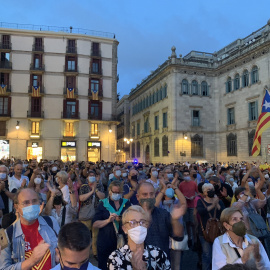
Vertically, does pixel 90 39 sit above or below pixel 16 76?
above

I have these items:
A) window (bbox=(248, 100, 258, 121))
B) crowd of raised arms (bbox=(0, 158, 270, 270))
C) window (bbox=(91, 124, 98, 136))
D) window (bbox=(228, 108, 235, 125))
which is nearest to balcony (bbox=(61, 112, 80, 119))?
window (bbox=(91, 124, 98, 136))

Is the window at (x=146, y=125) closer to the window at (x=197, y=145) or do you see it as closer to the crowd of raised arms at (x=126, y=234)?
the window at (x=197, y=145)

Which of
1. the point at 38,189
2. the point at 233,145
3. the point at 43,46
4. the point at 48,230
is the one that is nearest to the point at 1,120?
the point at 43,46

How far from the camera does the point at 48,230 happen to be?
310 centimetres

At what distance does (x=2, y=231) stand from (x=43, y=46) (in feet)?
118

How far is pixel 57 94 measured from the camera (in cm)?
3506

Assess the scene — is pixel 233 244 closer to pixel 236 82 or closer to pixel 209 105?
pixel 236 82

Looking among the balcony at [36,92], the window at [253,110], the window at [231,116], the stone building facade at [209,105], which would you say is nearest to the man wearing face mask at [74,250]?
the stone building facade at [209,105]

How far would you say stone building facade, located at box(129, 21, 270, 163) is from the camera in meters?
31.0

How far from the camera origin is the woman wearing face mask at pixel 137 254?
100 inches

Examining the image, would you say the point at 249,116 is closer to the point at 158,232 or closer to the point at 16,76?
the point at 16,76

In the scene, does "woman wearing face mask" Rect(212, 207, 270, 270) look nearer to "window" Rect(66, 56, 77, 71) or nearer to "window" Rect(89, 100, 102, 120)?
"window" Rect(89, 100, 102, 120)

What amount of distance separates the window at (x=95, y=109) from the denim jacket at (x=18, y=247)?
32.8 m

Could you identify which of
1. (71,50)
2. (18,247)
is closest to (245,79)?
(71,50)
